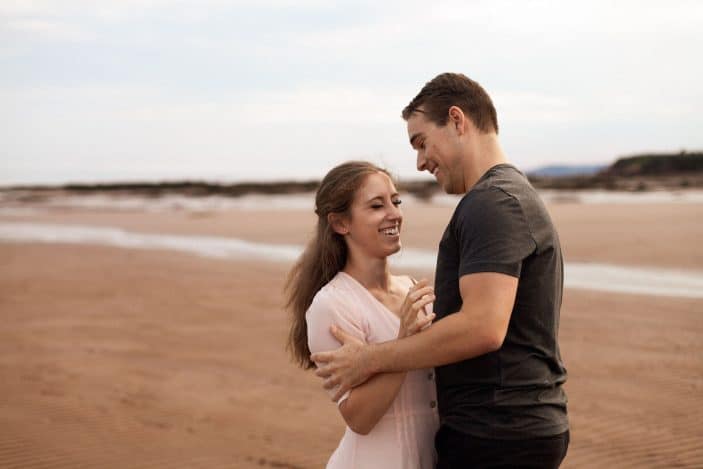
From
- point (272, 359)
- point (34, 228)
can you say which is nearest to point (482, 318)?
point (272, 359)

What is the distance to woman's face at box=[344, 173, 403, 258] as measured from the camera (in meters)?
2.88

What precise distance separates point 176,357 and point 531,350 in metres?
7.61

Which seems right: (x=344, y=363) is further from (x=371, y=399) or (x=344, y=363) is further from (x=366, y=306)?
(x=366, y=306)

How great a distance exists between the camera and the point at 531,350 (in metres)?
2.41

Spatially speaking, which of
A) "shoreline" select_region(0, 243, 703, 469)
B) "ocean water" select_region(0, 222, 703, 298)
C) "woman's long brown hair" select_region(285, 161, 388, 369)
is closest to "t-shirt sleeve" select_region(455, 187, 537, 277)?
"woman's long brown hair" select_region(285, 161, 388, 369)

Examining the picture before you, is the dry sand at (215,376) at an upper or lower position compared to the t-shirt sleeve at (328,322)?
lower

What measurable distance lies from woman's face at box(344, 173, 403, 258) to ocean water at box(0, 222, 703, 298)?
10507 millimetres

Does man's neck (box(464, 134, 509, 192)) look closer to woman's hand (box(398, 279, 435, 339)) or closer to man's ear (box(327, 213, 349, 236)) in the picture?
woman's hand (box(398, 279, 435, 339))

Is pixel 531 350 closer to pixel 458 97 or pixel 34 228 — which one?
pixel 458 97

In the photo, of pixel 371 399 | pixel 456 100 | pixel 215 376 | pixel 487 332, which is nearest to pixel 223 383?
pixel 215 376

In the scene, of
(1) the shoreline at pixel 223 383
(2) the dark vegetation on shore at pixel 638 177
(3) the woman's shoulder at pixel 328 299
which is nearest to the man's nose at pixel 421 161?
(3) the woman's shoulder at pixel 328 299

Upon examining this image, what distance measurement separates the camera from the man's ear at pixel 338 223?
294cm

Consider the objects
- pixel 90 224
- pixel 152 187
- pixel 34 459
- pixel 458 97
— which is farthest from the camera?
pixel 152 187

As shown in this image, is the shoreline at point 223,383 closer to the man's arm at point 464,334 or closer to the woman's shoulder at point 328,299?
the woman's shoulder at point 328,299
